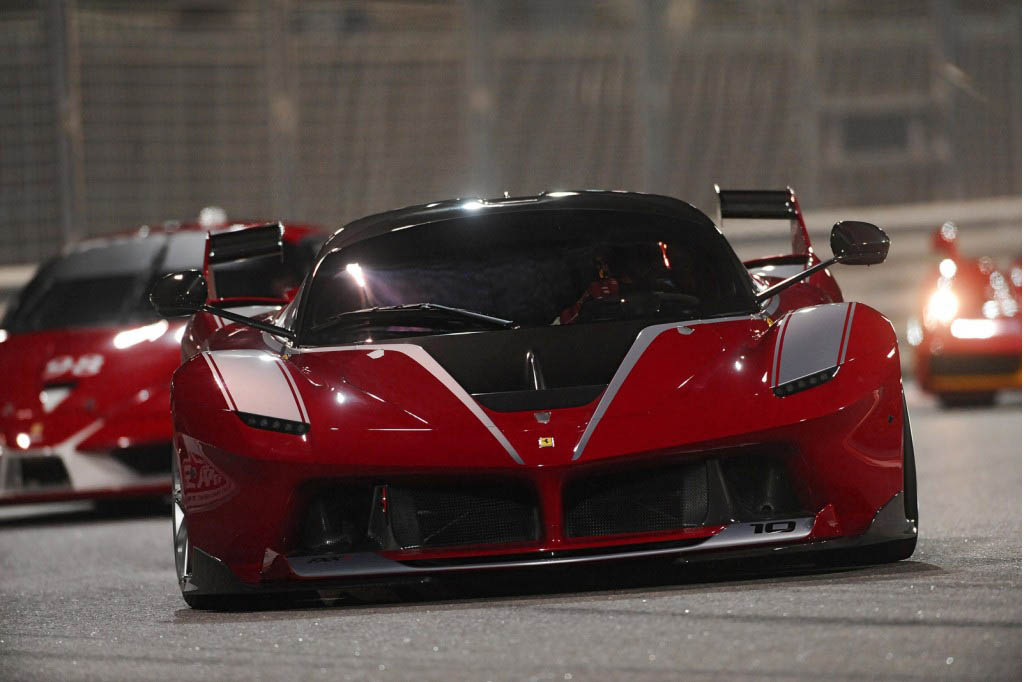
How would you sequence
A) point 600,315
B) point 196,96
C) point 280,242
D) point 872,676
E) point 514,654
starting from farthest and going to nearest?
point 196,96 → point 280,242 → point 600,315 → point 514,654 → point 872,676

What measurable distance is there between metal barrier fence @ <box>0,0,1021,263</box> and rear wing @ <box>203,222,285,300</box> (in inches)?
258

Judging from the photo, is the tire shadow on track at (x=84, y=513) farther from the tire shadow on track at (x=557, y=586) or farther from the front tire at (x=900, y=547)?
the front tire at (x=900, y=547)

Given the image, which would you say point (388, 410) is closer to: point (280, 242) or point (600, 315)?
point (600, 315)

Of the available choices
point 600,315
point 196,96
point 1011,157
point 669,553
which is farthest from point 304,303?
point 1011,157

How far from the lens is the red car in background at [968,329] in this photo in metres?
12.2

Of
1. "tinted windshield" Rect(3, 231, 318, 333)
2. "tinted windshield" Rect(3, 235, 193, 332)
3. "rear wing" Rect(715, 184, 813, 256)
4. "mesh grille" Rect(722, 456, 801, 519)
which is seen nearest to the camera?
"mesh grille" Rect(722, 456, 801, 519)

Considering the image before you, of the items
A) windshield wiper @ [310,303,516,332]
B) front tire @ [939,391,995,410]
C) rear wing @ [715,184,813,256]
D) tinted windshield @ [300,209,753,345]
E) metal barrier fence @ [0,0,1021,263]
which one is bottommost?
front tire @ [939,391,995,410]

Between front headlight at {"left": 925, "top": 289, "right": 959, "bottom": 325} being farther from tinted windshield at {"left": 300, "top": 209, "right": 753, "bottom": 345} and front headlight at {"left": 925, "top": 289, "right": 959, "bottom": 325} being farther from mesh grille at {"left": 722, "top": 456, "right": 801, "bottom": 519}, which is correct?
mesh grille at {"left": 722, "top": 456, "right": 801, "bottom": 519}

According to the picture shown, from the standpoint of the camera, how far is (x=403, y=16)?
51.1ft

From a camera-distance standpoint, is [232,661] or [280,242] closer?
[232,661]

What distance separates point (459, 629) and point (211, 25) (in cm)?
1045

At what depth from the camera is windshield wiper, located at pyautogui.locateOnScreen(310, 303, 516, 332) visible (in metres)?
6.50

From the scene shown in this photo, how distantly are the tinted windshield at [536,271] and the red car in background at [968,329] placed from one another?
17.9 feet

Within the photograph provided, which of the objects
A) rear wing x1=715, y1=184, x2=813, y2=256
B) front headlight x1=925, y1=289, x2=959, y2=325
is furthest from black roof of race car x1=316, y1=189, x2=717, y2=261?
front headlight x1=925, y1=289, x2=959, y2=325
